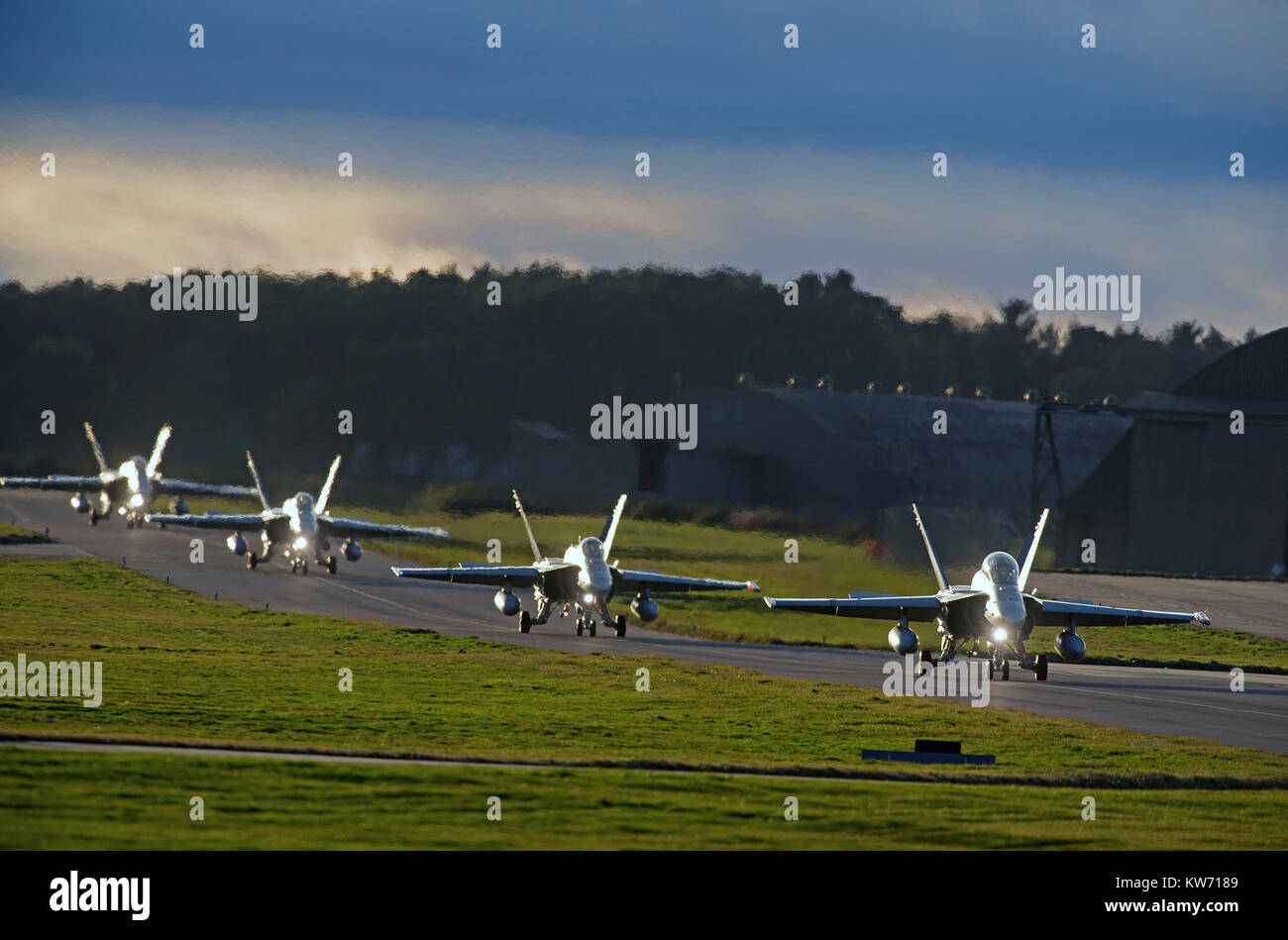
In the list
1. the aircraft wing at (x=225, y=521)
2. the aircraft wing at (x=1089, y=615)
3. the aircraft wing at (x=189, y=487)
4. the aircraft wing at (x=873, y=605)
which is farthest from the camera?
the aircraft wing at (x=189, y=487)

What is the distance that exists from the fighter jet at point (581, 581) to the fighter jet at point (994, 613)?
6107 mm

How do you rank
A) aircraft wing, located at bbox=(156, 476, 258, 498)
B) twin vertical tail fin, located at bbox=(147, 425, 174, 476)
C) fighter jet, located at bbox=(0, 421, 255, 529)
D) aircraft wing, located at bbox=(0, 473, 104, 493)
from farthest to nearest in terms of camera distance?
twin vertical tail fin, located at bbox=(147, 425, 174, 476) < aircraft wing, located at bbox=(0, 473, 104, 493) < aircraft wing, located at bbox=(156, 476, 258, 498) < fighter jet, located at bbox=(0, 421, 255, 529)

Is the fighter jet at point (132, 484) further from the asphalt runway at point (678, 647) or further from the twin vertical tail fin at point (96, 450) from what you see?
the asphalt runway at point (678, 647)

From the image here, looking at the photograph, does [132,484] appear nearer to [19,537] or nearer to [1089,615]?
[19,537]

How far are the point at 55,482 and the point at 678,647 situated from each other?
50.6 metres

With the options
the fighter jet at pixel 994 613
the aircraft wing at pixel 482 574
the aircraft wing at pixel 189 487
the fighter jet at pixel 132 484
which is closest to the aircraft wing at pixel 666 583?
the aircraft wing at pixel 482 574

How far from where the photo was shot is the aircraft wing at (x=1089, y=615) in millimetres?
44031

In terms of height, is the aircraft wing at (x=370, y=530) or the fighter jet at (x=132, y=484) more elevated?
the fighter jet at (x=132, y=484)

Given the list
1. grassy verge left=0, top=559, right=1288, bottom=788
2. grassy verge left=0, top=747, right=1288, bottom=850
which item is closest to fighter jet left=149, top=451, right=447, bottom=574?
grassy verge left=0, top=559, right=1288, bottom=788

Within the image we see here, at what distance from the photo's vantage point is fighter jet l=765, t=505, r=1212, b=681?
42.0m

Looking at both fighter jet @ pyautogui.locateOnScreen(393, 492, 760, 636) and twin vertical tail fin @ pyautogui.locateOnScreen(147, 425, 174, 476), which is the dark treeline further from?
fighter jet @ pyautogui.locateOnScreen(393, 492, 760, 636)

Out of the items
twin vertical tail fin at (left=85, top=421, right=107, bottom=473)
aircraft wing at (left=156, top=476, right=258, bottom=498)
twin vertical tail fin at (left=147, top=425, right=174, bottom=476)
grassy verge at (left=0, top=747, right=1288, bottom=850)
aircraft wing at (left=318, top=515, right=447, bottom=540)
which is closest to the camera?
grassy verge at (left=0, top=747, right=1288, bottom=850)

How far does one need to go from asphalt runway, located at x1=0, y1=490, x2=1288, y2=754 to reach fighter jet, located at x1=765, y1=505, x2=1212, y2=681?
1.16 m
